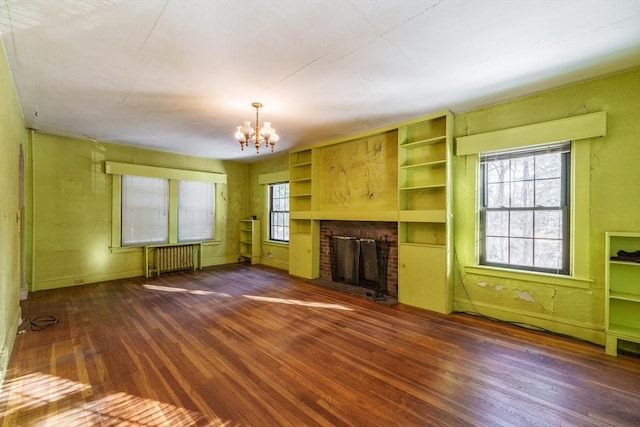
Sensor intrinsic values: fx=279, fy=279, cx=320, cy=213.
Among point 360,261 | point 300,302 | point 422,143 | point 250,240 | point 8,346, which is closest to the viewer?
point 8,346

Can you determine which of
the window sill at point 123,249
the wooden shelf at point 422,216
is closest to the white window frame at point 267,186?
the window sill at point 123,249

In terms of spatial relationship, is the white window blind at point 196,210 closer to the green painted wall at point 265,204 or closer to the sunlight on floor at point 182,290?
the green painted wall at point 265,204

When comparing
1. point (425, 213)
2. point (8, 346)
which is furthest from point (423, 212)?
point (8, 346)

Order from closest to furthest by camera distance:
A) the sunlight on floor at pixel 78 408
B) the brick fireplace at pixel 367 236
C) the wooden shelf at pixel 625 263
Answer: the sunlight on floor at pixel 78 408 < the wooden shelf at pixel 625 263 < the brick fireplace at pixel 367 236

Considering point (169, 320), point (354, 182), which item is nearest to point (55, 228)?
point (169, 320)

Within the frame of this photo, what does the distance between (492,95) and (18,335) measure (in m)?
5.99

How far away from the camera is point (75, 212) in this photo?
5.11 meters

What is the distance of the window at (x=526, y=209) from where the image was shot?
3.18 metres

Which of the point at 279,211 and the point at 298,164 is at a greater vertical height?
the point at 298,164

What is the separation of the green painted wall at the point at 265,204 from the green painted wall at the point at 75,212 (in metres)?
2.24

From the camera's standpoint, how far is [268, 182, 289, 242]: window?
686 cm

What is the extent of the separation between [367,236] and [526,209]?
7.65 feet

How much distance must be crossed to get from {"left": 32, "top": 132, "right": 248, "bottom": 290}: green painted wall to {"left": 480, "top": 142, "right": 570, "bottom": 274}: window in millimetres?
6321

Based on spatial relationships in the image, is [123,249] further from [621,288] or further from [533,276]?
[621,288]
